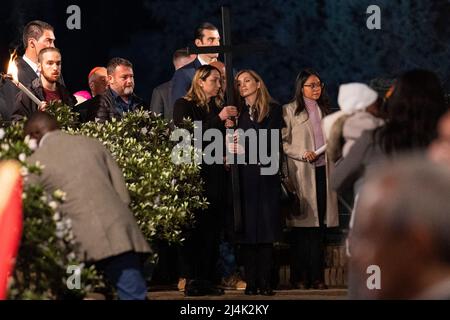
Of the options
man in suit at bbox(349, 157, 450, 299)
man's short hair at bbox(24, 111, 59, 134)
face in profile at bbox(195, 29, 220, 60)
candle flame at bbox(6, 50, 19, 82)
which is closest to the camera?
man in suit at bbox(349, 157, 450, 299)

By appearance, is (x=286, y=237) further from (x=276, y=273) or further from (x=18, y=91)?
(x=18, y=91)

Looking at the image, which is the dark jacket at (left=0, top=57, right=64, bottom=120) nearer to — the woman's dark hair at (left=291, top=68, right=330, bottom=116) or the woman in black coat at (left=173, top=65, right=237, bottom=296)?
the woman in black coat at (left=173, top=65, right=237, bottom=296)

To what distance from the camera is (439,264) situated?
4.06 metres

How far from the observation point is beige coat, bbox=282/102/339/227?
14234 mm

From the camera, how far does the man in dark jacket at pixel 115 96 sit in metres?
13.6

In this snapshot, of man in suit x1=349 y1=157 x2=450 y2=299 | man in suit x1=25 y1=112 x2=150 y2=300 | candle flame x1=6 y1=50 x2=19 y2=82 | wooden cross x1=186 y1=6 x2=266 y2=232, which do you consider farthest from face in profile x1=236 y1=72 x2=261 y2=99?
man in suit x1=349 y1=157 x2=450 y2=299

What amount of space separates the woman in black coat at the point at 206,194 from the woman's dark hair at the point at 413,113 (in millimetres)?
5059

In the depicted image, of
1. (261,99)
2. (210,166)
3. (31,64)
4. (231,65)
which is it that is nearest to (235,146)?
(210,166)

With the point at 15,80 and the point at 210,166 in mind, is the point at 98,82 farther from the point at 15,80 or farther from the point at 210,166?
the point at 15,80

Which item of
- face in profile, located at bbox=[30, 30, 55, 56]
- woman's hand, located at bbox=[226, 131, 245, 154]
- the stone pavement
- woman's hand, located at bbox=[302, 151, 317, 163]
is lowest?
the stone pavement

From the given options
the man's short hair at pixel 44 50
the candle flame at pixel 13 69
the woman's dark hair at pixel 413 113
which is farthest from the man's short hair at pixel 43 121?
the candle flame at pixel 13 69

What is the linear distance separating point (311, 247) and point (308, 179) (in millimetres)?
726

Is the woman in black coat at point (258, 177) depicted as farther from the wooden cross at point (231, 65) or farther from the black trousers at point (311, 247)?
the black trousers at point (311, 247)
